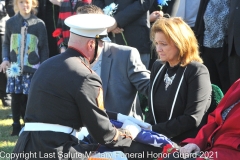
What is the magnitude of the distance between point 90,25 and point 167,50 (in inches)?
41.8

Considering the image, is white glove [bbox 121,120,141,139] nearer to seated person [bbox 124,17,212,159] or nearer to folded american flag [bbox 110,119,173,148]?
folded american flag [bbox 110,119,173,148]

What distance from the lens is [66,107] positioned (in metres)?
3.75

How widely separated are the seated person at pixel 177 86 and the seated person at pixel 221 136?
29 centimetres

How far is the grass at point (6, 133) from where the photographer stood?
20.7 ft

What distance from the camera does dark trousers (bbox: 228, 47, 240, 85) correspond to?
6.16 m

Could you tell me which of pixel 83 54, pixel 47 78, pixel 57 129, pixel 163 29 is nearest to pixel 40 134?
pixel 57 129

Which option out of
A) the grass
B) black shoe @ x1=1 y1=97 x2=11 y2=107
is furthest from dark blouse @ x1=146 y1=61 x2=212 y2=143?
black shoe @ x1=1 y1=97 x2=11 y2=107

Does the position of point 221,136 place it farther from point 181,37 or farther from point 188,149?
point 181,37

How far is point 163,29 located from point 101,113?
126 centimetres

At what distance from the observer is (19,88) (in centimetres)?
713

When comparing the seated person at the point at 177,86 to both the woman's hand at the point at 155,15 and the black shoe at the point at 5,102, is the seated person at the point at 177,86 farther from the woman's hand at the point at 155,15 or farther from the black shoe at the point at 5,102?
the black shoe at the point at 5,102

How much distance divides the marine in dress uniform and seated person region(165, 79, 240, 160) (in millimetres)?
647

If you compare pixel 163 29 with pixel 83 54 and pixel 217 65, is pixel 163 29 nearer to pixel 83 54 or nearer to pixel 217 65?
pixel 83 54

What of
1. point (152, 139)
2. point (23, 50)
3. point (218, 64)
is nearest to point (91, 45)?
A: point (152, 139)
